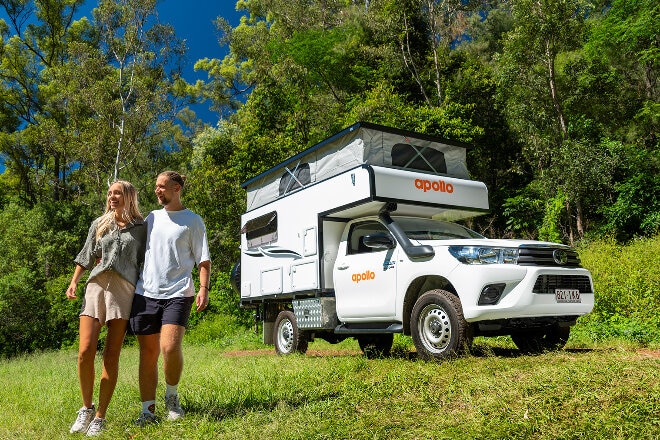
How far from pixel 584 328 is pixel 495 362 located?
4.39m

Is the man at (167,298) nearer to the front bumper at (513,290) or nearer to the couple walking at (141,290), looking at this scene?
the couple walking at (141,290)

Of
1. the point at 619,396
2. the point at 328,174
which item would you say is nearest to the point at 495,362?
the point at 619,396

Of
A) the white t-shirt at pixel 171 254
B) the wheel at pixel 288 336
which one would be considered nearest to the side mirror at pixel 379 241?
the wheel at pixel 288 336

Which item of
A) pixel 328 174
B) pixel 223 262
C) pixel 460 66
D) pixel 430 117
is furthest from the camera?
pixel 460 66

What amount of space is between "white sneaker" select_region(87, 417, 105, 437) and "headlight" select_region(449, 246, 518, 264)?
3.99m

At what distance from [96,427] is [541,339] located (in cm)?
554

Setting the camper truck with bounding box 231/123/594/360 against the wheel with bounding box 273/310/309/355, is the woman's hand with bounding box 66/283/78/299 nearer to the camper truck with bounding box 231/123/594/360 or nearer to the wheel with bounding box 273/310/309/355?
the camper truck with bounding box 231/123/594/360

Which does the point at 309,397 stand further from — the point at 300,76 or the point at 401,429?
the point at 300,76

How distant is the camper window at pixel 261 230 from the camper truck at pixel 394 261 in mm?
38

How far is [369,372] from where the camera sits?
20.6ft

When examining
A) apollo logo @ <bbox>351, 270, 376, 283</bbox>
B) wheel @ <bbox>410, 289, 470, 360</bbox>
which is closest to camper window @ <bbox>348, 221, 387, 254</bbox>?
apollo logo @ <bbox>351, 270, 376, 283</bbox>

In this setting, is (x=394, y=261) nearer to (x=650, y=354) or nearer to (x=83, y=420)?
(x=650, y=354)

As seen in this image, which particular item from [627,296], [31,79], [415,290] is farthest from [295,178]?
[31,79]

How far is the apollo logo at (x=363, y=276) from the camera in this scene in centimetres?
772
